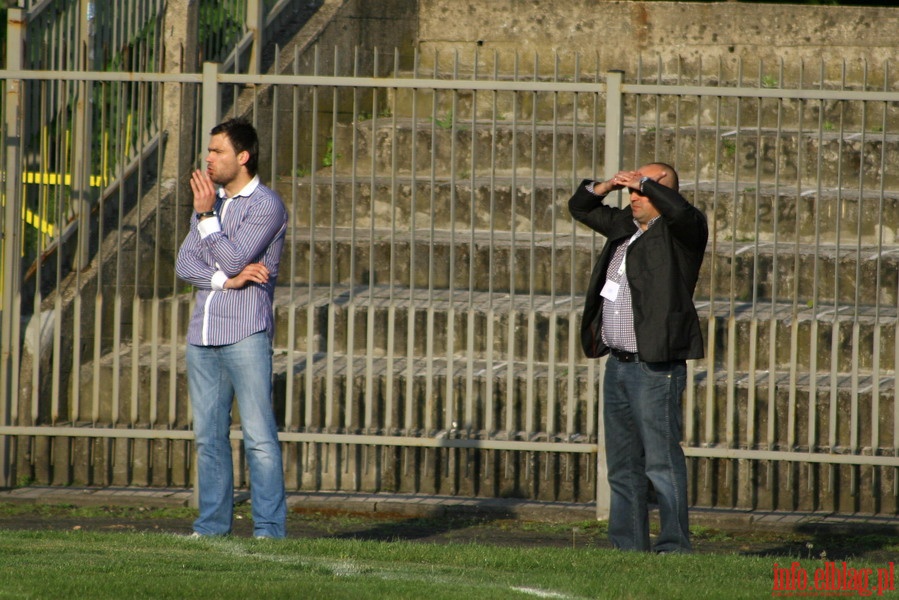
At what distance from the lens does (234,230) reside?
6.32m

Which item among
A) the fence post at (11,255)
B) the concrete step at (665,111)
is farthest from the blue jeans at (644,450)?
the concrete step at (665,111)

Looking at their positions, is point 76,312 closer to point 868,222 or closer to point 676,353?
point 676,353

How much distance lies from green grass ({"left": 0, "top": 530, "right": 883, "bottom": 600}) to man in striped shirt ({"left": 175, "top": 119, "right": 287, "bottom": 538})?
0.27 metres

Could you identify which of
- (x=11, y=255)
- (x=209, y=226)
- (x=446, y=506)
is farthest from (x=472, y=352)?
(x=11, y=255)

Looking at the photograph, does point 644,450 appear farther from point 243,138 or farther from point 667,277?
point 243,138

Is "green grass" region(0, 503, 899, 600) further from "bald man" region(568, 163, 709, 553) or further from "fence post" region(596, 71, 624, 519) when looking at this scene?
"fence post" region(596, 71, 624, 519)

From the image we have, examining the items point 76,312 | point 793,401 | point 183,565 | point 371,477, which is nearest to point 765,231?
point 793,401

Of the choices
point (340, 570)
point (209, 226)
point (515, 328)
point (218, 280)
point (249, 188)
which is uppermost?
point (249, 188)

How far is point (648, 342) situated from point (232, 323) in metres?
1.85

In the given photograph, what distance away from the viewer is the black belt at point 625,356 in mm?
6133

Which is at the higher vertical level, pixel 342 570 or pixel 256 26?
pixel 256 26

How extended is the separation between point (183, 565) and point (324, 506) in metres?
2.35

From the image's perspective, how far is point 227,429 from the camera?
647cm

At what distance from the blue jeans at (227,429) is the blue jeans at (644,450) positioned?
5.03 ft
